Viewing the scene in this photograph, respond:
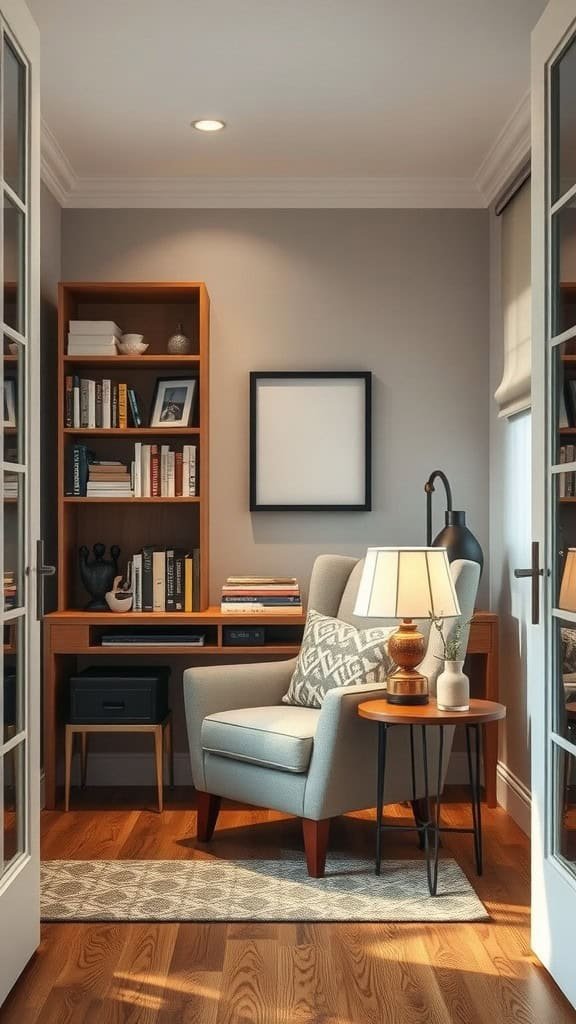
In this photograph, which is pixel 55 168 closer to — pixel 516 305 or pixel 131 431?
pixel 131 431

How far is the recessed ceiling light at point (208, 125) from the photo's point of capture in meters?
4.23

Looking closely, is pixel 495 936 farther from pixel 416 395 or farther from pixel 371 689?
pixel 416 395

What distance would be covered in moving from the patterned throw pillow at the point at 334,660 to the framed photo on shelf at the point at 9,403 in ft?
5.92

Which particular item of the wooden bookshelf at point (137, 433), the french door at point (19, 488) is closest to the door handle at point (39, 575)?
the french door at point (19, 488)

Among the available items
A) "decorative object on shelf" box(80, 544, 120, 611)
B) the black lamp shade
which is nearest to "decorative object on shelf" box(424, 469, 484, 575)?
the black lamp shade

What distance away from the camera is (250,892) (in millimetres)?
3471

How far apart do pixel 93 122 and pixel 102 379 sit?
120 cm

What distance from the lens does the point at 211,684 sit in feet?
13.7

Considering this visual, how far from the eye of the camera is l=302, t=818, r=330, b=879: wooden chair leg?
3631 millimetres

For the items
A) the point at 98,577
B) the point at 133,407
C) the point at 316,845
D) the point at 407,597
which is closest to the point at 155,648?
the point at 98,577

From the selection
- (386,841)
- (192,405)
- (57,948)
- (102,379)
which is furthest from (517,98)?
(57,948)

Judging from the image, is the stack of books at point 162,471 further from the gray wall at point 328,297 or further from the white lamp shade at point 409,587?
the white lamp shade at point 409,587

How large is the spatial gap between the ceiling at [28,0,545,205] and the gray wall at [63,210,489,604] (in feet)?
0.64

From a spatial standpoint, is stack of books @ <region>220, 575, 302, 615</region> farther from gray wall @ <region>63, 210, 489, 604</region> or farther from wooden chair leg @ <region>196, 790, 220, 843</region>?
wooden chair leg @ <region>196, 790, 220, 843</region>
